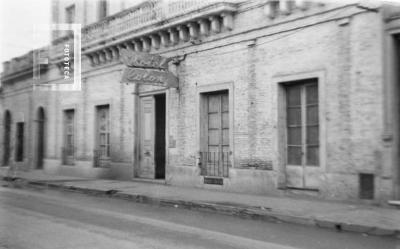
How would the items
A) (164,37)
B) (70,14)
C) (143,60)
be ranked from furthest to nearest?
(70,14) < (164,37) < (143,60)

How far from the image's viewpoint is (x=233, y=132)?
14688mm

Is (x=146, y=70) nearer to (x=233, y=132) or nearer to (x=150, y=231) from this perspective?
(x=233, y=132)

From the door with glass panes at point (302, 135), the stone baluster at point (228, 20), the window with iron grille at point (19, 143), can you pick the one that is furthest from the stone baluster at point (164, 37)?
the window with iron grille at point (19, 143)

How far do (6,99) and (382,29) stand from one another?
25794mm

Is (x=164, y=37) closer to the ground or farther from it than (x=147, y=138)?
farther from it

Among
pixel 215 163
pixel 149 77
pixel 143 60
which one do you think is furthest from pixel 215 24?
pixel 215 163

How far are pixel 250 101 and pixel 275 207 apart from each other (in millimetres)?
4124

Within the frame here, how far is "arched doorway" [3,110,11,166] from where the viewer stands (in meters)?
31.0

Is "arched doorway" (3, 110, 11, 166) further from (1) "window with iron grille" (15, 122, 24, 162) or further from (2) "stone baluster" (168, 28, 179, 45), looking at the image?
(2) "stone baluster" (168, 28, 179, 45)

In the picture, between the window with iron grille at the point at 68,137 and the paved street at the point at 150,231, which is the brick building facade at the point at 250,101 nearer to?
the window with iron grille at the point at 68,137

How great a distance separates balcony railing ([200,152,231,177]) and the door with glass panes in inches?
94.8

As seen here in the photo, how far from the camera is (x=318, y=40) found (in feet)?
40.1

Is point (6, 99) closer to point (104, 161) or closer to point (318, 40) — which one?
point (104, 161)

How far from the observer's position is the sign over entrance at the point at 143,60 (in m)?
15.3
